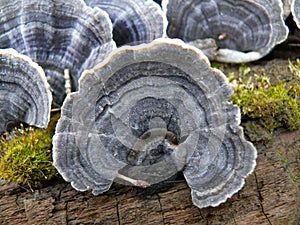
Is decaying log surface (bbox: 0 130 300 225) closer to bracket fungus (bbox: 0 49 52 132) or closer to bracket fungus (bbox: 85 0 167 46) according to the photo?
bracket fungus (bbox: 0 49 52 132)

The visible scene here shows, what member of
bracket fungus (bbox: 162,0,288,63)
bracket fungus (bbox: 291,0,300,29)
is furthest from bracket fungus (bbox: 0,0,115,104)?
bracket fungus (bbox: 291,0,300,29)

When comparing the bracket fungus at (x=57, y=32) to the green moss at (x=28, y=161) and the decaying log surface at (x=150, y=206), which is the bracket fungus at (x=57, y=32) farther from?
the decaying log surface at (x=150, y=206)

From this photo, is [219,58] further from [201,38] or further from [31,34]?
[31,34]

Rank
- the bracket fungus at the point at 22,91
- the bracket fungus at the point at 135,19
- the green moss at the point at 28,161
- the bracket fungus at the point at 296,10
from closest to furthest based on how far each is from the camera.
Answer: the bracket fungus at the point at 22,91 < the green moss at the point at 28,161 < the bracket fungus at the point at 135,19 < the bracket fungus at the point at 296,10

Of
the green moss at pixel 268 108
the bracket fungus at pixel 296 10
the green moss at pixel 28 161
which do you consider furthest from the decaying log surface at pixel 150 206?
the bracket fungus at pixel 296 10

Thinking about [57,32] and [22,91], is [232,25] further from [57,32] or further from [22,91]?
[22,91]

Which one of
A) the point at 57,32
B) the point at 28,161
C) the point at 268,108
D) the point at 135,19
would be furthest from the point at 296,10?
the point at 28,161

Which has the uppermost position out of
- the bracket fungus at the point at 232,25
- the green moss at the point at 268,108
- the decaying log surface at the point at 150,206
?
the bracket fungus at the point at 232,25
